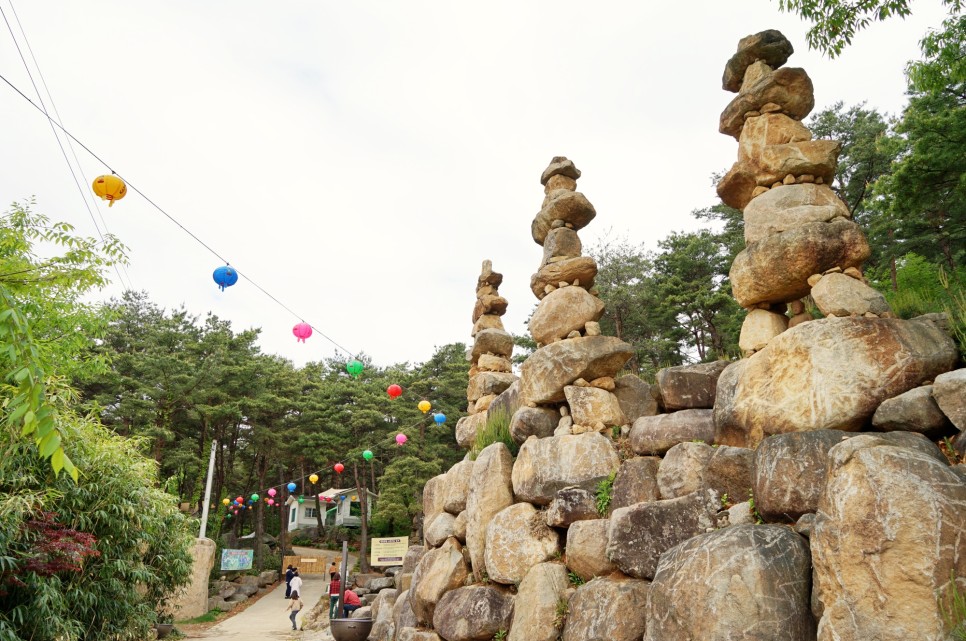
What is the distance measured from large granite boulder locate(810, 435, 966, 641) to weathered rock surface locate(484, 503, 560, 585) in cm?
295

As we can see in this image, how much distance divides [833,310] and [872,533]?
2.12m

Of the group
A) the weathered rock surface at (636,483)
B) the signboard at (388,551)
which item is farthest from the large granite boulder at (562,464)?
the signboard at (388,551)

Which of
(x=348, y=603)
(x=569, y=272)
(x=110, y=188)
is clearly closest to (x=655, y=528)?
(x=569, y=272)

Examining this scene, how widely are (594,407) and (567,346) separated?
0.80 m

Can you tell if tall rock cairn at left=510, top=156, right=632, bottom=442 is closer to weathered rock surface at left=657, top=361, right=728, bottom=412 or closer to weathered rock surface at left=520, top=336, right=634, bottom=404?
weathered rock surface at left=520, top=336, right=634, bottom=404

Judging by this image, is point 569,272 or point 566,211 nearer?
point 569,272

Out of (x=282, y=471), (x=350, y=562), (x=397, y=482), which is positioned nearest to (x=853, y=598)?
(x=397, y=482)

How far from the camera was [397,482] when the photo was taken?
22.2m

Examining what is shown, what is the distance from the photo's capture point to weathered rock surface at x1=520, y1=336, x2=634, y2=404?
22.5 ft

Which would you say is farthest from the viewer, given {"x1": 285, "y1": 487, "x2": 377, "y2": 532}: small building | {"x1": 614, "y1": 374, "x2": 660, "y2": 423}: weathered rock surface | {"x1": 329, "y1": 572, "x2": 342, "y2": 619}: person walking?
{"x1": 285, "y1": 487, "x2": 377, "y2": 532}: small building

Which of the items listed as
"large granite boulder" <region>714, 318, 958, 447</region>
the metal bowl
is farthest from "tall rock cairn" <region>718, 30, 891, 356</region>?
the metal bowl

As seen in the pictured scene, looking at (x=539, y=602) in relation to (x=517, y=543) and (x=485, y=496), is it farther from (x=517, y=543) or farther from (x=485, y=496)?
(x=485, y=496)

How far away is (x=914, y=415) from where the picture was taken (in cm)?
413

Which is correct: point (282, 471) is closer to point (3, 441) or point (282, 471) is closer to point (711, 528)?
point (3, 441)
